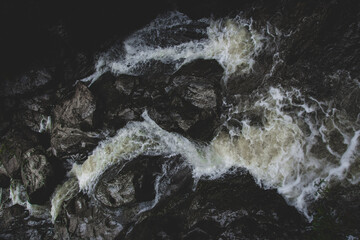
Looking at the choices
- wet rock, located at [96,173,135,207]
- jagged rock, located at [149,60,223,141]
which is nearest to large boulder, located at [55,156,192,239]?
wet rock, located at [96,173,135,207]

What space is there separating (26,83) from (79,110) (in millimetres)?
2815

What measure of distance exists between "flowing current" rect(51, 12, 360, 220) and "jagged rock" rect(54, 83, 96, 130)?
97 cm

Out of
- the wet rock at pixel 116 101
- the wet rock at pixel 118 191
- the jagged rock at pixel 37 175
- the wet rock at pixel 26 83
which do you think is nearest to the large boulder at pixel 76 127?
the wet rock at pixel 116 101

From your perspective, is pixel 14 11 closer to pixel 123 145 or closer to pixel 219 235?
pixel 123 145

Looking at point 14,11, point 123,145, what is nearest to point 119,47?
point 14,11

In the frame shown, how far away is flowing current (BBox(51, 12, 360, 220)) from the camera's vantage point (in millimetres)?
5074

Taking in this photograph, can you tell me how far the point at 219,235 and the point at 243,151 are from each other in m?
2.22

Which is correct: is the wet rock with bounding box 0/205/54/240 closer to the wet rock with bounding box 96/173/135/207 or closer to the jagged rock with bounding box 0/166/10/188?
the jagged rock with bounding box 0/166/10/188

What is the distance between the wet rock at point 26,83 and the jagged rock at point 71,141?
2.10 metres

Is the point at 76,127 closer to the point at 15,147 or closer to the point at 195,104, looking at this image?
the point at 15,147

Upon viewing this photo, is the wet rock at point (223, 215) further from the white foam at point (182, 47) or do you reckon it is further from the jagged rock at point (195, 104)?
the white foam at point (182, 47)

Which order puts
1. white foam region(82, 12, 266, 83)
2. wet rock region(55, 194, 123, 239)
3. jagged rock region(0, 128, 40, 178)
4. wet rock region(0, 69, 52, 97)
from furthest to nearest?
wet rock region(0, 69, 52, 97) → jagged rock region(0, 128, 40, 178) → white foam region(82, 12, 266, 83) → wet rock region(55, 194, 123, 239)

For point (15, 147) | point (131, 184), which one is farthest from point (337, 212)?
point (15, 147)

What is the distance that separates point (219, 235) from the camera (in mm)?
5086
